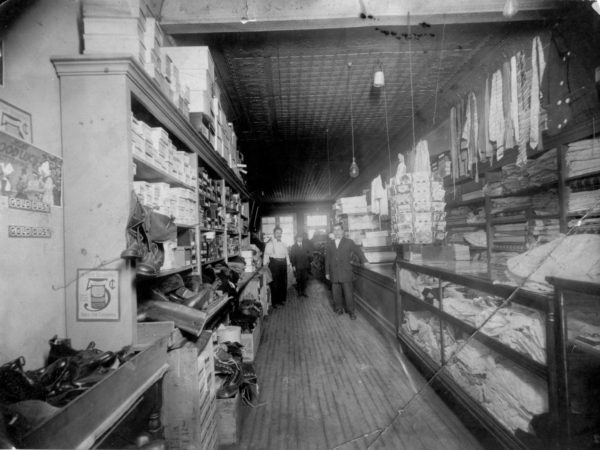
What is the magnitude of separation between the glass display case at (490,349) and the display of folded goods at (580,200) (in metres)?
1.33

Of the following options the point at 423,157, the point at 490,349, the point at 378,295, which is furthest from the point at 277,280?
the point at 490,349

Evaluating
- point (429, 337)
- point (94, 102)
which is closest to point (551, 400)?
point (429, 337)

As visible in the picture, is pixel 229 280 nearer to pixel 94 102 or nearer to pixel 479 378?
pixel 94 102

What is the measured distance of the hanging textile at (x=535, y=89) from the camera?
113 inches

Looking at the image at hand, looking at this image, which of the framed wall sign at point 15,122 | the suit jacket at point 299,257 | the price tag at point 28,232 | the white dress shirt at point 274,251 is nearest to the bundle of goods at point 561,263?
the price tag at point 28,232

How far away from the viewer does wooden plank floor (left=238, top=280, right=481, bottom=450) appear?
2.29 meters

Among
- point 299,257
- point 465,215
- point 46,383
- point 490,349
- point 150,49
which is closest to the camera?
point 46,383

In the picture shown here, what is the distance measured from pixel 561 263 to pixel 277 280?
5.90m

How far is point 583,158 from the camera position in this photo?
2.87 meters

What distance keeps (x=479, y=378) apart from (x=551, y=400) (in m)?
0.73

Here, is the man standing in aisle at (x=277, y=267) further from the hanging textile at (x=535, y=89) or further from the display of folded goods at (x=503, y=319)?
the hanging textile at (x=535, y=89)

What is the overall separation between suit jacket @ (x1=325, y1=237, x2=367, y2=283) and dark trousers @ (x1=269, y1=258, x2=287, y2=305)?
1411mm

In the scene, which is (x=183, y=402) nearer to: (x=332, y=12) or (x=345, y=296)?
(x=332, y=12)

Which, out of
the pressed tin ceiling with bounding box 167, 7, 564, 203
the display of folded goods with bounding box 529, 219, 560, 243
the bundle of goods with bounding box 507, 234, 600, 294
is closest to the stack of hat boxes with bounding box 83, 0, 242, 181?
the pressed tin ceiling with bounding box 167, 7, 564, 203
